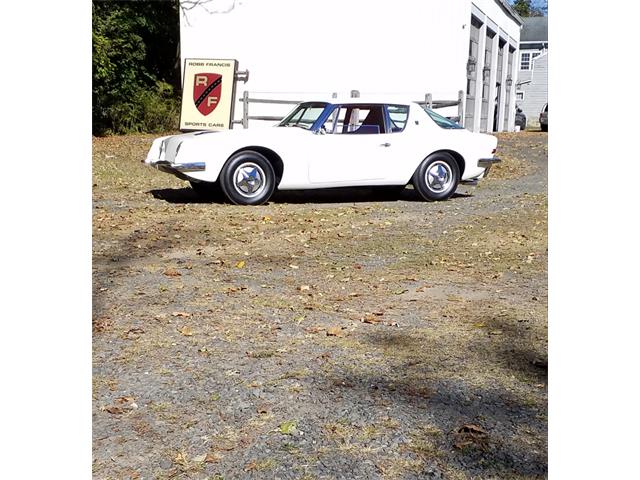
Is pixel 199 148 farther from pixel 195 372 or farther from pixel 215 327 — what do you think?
pixel 195 372

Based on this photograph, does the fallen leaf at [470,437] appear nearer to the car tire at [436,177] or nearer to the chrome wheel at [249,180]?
the chrome wheel at [249,180]

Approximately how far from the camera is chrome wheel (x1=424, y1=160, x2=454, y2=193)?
36.4 feet

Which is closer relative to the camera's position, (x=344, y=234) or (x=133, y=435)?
(x=133, y=435)

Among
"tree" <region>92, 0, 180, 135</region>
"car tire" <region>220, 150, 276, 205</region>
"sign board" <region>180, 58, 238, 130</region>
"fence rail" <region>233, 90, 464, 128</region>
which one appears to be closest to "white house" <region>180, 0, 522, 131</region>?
"fence rail" <region>233, 90, 464, 128</region>

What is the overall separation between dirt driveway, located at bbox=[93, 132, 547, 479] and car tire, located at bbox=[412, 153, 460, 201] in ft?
6.23

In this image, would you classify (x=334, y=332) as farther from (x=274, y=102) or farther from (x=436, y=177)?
(x=274, y=102)

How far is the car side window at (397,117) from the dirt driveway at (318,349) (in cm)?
205

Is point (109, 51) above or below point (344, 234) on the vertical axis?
A: above

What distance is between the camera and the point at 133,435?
3297 millimetres

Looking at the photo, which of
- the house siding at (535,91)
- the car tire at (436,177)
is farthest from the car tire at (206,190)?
the house siding at (535,91)

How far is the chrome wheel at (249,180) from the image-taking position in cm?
1009

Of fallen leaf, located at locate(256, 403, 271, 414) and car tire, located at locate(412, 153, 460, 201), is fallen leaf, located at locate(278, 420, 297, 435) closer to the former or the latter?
fallen leaf, located at locate(256, 403, 271, 414)
